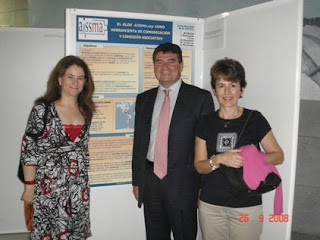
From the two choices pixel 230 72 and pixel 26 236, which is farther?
pixel 26 236

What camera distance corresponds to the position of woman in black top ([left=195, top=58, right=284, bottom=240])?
1.57 m

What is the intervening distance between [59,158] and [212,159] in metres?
0.93

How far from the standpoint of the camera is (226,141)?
161cm

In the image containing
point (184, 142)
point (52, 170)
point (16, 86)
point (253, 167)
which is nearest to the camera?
point (253, 167)

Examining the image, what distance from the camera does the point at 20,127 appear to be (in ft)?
10.9

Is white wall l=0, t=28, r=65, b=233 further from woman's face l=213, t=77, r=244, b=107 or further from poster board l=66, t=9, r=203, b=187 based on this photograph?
woman's face l=213, t=77, r=244, b=107

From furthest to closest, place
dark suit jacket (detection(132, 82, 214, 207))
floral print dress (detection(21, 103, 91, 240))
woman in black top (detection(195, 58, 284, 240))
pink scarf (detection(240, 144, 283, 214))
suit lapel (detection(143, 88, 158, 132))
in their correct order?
suit lapel (detection(143, 88, 158, 132))
dark suit jacket (detection(132, 82, 214, 207))
floral print dress (detection(21, 103, 91, 240))
woman in black top (detection(195, 58, 284, 240))
pink scarf (detection(240, 144, 283, 214))

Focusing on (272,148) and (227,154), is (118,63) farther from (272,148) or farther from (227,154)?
(272,148)

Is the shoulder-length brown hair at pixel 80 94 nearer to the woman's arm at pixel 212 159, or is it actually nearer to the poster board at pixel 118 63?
the poster board at pixel 118 63

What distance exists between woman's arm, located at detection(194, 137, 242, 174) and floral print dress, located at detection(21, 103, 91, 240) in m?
0.75

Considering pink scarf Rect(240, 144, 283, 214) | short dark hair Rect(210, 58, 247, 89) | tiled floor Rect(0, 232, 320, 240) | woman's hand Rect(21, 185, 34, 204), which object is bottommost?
tiled floor Rect(0, 232, 320, 240)

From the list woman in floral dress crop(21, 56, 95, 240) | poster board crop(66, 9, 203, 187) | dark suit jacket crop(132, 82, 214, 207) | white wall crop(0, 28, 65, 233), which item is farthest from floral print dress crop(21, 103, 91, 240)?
white wall crop(0, 28, 65, 233)

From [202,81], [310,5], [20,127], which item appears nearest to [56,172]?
[202,81]

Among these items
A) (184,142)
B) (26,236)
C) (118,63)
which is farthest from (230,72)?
(26,236)
